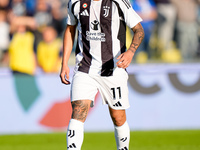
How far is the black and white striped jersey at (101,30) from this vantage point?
5.36m

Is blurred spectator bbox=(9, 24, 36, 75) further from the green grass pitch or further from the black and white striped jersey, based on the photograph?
the black and white striped jersey

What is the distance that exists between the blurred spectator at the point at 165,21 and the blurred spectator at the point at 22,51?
2485mm

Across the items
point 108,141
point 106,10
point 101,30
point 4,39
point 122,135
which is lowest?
point 108,141

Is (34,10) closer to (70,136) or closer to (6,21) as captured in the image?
(6,21)

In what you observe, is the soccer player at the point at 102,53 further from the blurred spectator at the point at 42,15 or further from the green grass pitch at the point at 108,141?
the blurred spectator at the point at 42,15

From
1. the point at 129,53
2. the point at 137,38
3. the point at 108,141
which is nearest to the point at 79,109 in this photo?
the point at 129,53

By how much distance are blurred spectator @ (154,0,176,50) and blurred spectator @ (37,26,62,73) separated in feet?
6.53

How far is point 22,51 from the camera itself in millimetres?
9914

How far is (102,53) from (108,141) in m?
3.34

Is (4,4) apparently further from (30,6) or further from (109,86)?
(109,86)

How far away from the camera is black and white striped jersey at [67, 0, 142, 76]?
536cm

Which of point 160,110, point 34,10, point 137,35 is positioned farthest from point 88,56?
point 34,10

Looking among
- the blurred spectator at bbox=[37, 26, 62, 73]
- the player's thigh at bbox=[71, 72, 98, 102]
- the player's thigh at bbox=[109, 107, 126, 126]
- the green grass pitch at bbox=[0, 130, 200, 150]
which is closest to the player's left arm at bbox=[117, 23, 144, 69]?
the player's thigh at bbox=[71, 72, 98, 102]

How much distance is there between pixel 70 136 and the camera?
5.16 m
